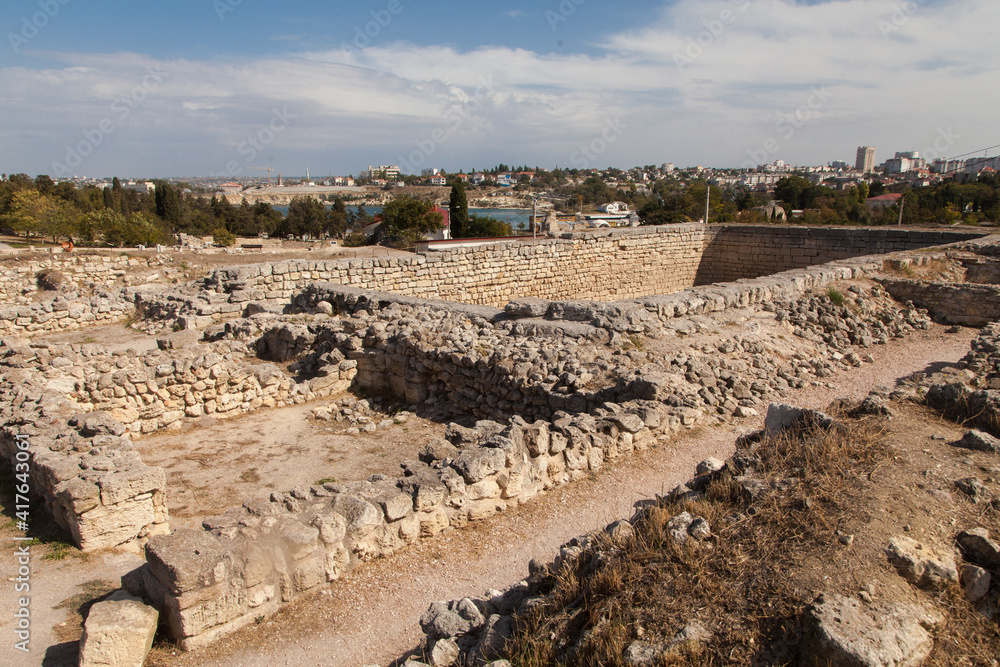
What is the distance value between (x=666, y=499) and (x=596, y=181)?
367 feet

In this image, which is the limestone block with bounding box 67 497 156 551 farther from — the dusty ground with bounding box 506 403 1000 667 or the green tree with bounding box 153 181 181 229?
the green tree with bounding box 153 181 181 229

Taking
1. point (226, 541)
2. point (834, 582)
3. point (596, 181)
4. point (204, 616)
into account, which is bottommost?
point (204, 616)

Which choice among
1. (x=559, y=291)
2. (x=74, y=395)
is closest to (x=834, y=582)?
(x=74, y=395)

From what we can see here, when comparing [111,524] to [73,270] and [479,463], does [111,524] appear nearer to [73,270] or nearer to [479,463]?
[479,463]

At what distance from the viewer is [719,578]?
297 cm

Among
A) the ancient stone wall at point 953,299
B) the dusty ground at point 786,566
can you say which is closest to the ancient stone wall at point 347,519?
the dusty ground at point 786,566

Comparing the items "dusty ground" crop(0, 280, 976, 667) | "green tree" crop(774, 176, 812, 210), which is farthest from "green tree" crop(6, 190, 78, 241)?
"green tree" crop(774, 176, 812, 210)

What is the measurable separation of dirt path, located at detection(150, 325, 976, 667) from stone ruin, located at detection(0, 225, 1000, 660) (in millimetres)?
134

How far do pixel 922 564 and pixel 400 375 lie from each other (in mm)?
7476

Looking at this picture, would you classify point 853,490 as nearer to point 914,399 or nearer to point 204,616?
point 914,399

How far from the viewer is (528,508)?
5449 mm

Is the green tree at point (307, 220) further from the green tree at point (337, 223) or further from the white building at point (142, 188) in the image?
the white building at point (142, 188)

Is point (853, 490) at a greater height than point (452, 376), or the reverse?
point (853, 490)

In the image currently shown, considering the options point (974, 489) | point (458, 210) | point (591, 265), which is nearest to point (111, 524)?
point (974, 489)
